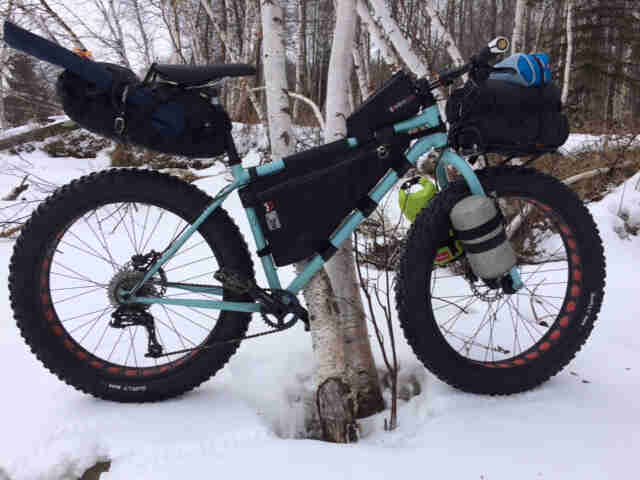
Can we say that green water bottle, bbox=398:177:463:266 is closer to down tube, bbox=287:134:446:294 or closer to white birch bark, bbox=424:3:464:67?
down tube, bbox=287:134:446:294

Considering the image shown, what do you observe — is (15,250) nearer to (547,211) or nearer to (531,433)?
(531,433)

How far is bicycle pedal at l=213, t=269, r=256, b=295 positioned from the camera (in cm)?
158

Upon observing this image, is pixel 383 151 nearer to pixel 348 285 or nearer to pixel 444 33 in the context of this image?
pixel 348 285

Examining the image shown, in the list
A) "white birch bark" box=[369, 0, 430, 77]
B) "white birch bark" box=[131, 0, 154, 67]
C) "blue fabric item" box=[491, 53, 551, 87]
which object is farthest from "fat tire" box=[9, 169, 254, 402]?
"white birch bark" box=[131, 0, 154, 67]

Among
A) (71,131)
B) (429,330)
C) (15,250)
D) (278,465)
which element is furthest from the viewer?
(71,131)

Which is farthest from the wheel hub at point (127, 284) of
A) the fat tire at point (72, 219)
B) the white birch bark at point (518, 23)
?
the white birch bark at point (518, 23)

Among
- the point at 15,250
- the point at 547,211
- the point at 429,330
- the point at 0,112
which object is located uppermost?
the point at 0,112

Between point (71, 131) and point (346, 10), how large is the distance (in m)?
8.15

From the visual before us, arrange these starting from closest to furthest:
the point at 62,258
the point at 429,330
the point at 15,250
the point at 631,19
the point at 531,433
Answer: the point at 531,433
the point at 15,250
the point at 429,330
the point at 62,258
the point at 631,19

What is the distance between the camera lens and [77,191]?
149 cm

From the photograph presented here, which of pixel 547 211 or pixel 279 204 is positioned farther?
pixel 547 211

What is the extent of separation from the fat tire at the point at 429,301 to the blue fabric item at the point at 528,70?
13.2 inches

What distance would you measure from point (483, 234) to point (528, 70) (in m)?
0.65

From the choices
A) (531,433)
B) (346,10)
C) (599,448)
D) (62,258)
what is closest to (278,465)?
(531,433)
